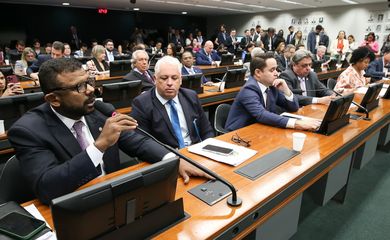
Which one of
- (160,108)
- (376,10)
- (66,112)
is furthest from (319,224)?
(376,10)

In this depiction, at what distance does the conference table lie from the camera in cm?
104

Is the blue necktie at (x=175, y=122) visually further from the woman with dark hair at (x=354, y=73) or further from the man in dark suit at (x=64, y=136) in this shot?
the woman with dark hair at (x=354, y=73)

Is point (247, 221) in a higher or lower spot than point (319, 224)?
higher

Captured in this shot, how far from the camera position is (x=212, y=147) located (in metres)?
1.64

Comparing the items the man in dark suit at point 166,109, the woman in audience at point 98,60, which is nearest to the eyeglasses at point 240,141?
the man in dark suit at point 166,109

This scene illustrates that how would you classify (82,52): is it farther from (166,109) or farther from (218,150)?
(218,150)

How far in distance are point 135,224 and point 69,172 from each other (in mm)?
417

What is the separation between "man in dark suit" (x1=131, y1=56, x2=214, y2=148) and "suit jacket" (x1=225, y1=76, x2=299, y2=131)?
515 mm

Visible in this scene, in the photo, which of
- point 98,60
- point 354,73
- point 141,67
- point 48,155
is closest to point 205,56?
point 98,60

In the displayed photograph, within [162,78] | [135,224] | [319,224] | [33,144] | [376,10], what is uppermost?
[376,10]

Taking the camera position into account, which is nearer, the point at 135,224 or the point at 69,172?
the point at 135,224

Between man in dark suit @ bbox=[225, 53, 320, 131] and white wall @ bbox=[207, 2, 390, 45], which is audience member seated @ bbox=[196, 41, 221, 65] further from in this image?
white wall @ bbox=[207, 2, 390, 45]

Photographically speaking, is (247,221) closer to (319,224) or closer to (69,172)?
(69,172)

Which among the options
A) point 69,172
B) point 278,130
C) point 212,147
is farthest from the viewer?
point 278,130
